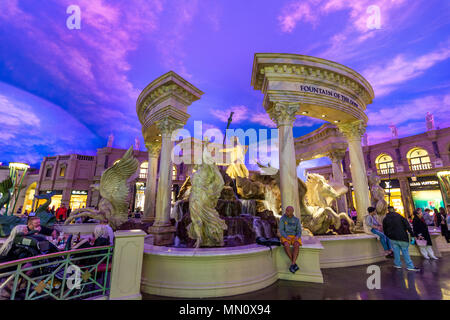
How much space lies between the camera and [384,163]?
19.9 meters

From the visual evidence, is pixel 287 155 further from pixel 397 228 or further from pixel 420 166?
pixel 420 166

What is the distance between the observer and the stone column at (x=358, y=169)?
285 inches

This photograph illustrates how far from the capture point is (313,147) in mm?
12312

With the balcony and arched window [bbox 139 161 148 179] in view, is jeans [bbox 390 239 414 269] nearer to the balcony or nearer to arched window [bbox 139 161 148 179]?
the balcony

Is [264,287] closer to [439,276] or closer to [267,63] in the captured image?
[439,276]

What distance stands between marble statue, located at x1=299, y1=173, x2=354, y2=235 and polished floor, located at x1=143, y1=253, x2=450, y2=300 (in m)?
1.98

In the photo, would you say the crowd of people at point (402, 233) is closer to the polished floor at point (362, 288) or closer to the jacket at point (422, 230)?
the jacket at point (422, 230)

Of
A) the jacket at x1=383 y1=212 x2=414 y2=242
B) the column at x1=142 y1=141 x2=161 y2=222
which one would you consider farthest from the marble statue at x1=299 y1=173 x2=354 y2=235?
the column at x1=142 y1=141 x2=161 y2=222

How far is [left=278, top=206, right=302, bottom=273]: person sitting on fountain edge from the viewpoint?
162 inches

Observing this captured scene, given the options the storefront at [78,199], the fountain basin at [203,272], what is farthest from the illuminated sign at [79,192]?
the fountain basin at [203,272]

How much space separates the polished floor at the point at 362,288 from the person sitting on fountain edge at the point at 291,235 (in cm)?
50
